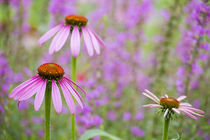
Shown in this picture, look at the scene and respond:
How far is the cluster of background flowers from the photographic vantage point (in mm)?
2371

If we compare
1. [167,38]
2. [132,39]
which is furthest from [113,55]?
[167,38]

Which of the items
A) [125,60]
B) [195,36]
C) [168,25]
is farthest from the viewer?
[125,60]

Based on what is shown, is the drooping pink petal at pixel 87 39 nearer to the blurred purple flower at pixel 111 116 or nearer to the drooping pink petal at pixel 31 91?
the drooping pink petal at pixel 31 91

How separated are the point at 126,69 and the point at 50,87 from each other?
2.90m

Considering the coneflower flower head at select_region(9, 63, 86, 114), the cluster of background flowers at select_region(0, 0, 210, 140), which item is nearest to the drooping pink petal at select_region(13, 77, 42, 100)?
the coneflower flower head at select_region(9, 63, 86, 114)

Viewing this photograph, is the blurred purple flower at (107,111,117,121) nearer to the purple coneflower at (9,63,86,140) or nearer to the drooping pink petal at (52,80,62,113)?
the purple coneflower at (9,63,86,140)

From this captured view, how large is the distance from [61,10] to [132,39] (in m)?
1.21

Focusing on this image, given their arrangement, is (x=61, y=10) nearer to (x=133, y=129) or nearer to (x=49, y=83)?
(x=133, y=129)

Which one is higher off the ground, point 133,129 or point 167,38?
point 167,38

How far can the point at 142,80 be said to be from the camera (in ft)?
14.3

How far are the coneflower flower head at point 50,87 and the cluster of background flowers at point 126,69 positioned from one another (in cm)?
84

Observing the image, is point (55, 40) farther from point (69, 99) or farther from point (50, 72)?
point (69, 99)

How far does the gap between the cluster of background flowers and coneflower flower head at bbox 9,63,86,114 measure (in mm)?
840

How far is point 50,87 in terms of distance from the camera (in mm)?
1194
